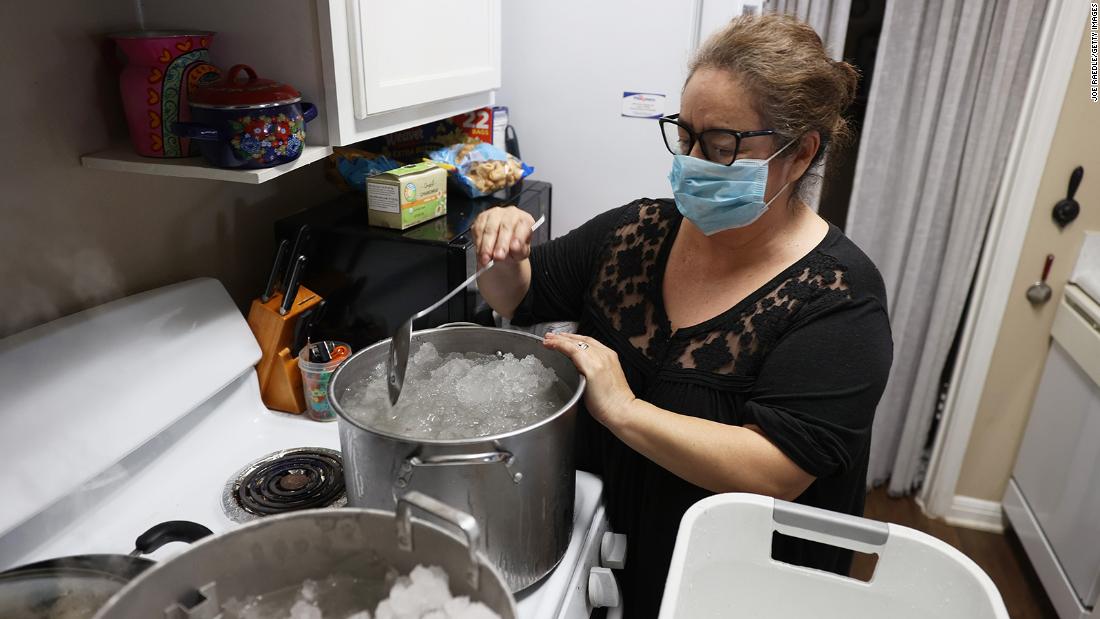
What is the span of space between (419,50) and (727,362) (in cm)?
79

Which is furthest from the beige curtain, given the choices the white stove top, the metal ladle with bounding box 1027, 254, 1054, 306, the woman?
the white stove top

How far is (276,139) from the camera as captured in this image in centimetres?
98

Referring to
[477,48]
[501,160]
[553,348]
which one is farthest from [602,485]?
[477,48]

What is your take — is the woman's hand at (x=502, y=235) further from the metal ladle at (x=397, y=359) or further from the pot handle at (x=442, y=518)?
the pot handle at (x=442, y=518)

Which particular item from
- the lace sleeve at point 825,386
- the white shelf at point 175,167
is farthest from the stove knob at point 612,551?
the white shelf at point 175,167

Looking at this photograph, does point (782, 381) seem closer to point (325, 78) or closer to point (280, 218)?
point (325, 78)

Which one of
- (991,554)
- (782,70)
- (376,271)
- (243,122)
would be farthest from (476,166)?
(991,554)

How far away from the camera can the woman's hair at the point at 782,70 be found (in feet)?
3.20

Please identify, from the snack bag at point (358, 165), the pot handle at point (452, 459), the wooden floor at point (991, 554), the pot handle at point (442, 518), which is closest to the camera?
the pot handle at point (442, 518)

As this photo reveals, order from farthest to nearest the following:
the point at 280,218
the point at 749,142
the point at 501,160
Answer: the point at 501,160
the point at 280,218
the point at 749,142

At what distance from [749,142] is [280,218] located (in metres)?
1.00

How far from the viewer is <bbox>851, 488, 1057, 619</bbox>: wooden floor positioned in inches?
80.9

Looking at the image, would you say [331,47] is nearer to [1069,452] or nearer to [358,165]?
[358,165]

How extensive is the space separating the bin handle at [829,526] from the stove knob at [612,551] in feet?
1.21
